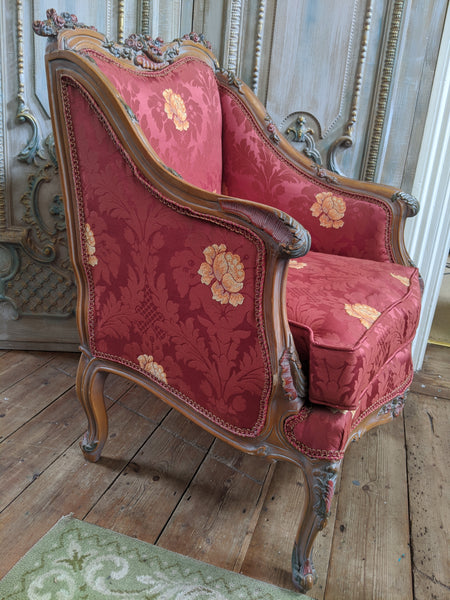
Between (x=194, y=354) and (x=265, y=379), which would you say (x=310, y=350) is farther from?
(x=194, y=354)

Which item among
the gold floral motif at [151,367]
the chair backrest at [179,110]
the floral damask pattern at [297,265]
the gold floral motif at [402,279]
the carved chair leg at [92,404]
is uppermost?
the chair backrest at [179,110]

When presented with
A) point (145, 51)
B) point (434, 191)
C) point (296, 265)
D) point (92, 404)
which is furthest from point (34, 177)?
point (434, 191)

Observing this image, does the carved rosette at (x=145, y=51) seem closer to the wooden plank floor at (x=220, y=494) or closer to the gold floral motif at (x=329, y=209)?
the gold floral motif at (x=329, y=209)

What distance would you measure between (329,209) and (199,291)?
63 centimetres

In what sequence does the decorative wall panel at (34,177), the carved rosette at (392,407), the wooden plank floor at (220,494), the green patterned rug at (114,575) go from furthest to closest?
the decorative wall panel at (34,177), the carved rosette at (392,407), the wooden plank floor at (220,494), the green patterned rug at (114,575)

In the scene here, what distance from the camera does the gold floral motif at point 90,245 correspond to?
1.07 metres

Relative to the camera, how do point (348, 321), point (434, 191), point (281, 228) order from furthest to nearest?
1. point (434, 191)
2. point (348, 321)
3. point (281, 228)

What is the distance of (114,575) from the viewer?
3.08ft

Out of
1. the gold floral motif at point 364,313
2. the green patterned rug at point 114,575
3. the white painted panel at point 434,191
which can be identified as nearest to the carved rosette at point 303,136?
the white painted panel at point 434,191

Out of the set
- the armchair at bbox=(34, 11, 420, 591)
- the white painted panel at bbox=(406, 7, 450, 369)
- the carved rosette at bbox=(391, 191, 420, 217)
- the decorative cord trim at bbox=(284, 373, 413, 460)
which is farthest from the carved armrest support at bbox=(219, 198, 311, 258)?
the white painted panel at bbox=(406, 7, 450, 369)

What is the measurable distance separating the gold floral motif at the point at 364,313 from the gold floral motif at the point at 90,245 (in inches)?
22.0

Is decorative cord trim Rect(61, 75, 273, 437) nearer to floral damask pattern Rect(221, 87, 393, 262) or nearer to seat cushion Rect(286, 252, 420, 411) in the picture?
seat cushion Rect(286, 252, 420, 411)

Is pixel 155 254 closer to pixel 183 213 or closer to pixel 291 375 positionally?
pixel 183 213

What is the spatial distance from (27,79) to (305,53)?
2.87 feet
